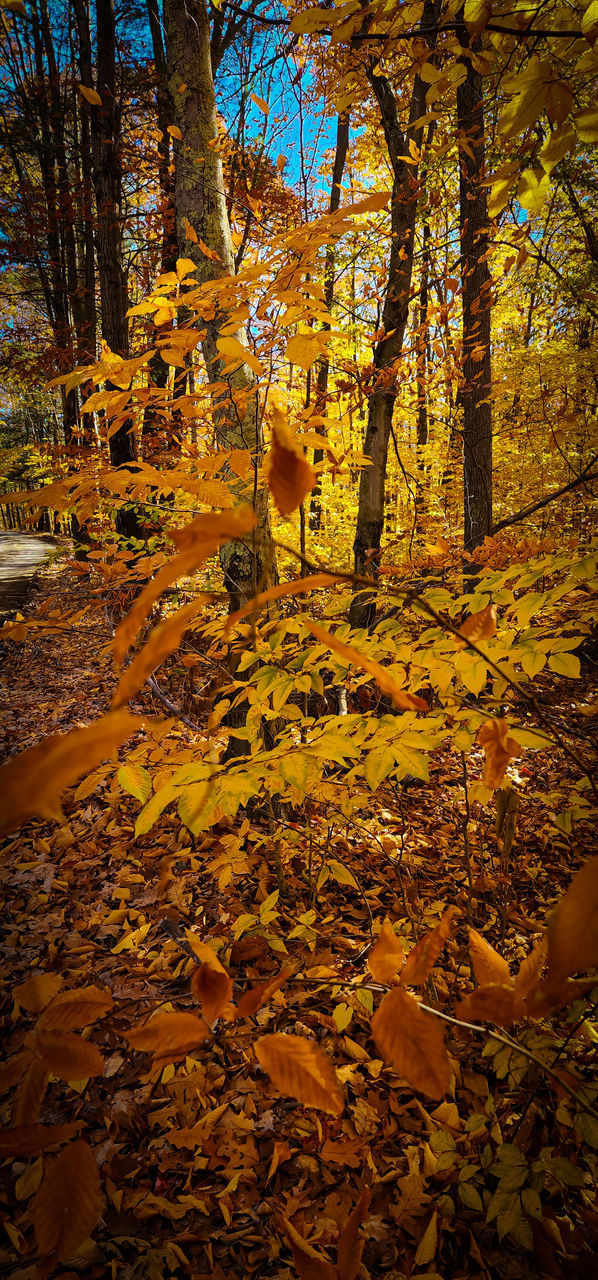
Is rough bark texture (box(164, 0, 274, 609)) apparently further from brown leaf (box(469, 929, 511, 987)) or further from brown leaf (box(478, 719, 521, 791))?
brown leaf (box(469, 929, 511, 987))

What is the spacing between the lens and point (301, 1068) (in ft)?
2.31

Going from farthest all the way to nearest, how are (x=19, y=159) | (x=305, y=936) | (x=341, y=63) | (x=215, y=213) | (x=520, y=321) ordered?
(x=520, y=321)
(x=19, y=159)
(x=341, y=63)
(x=215, y=213)
(x=305, y=936)

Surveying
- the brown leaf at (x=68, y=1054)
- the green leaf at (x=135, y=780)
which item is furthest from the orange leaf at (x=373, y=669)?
the green leaf at (x=135, y=780)

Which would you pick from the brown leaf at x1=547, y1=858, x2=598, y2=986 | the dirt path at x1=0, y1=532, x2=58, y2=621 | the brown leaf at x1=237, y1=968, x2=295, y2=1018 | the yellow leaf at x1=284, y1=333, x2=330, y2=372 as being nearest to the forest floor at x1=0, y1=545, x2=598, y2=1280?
the brown leaf at x1=237, y1=968, x2=295, y2=1018

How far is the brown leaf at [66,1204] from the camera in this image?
1.99 feet

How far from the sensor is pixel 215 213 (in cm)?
251

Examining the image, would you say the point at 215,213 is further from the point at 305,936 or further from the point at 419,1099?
the point at 419,1099

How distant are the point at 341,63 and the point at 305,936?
5.87 meters

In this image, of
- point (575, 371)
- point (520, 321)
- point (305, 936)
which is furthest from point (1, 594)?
point (520, 321)

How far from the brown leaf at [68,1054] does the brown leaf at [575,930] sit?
609 mm

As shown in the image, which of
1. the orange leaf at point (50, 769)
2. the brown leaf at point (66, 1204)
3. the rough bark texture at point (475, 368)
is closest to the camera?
the orange leaf at point (50, 769)

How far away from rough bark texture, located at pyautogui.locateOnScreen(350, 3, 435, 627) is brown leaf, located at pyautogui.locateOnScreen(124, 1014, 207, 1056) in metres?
2.71

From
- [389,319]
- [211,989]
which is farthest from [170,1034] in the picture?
[389,319]

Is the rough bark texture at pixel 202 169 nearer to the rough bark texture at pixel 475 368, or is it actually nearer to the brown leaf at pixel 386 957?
the brown leaf at pixel 386 957
